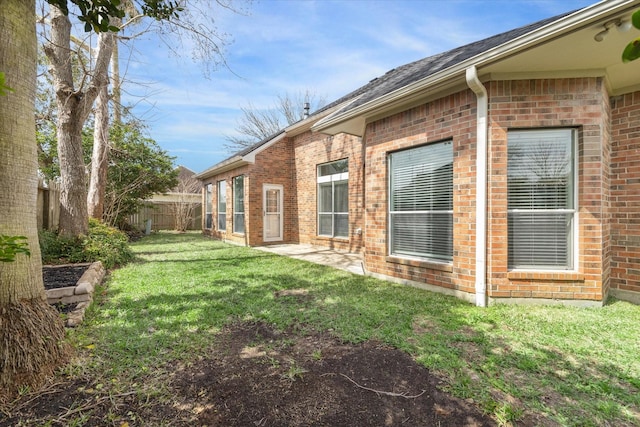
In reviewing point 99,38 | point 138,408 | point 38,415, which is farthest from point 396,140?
point 99,38

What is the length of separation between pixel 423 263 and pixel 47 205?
8977 millimetres

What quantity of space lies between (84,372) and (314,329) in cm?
208

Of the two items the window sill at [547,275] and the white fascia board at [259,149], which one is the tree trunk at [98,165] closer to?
the white fascia board at [259,149]

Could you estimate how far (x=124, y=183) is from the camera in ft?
43.5

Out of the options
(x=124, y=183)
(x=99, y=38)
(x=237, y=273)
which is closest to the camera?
(x=237, y=273)

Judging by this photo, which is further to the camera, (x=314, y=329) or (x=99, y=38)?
(x=99, y=38)

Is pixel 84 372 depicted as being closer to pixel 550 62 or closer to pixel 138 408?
pixel 138 408

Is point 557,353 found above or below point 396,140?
below

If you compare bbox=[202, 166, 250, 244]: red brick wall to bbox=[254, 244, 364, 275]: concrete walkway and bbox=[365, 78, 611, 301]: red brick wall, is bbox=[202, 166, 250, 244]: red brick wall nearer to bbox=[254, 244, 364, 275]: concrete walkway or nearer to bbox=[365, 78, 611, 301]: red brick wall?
bbox=[254, 244, 364, 275]: concrete walkway

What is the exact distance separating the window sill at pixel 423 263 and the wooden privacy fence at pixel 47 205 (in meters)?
8.00

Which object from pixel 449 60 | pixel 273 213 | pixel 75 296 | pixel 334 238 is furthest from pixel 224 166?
pixel 449 60

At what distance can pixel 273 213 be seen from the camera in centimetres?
1139

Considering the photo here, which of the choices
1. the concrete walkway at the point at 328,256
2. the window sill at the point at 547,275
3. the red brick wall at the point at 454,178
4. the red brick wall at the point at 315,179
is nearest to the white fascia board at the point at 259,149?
the red brick wall at the point at 315,179

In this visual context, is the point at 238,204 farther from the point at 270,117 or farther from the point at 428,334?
the point at 270,117
